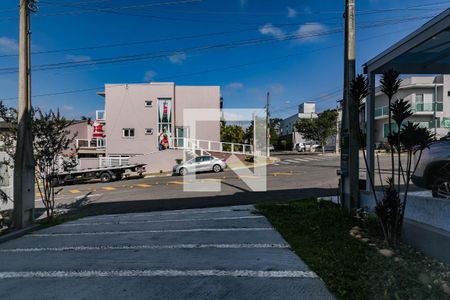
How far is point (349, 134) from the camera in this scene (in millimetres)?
7605

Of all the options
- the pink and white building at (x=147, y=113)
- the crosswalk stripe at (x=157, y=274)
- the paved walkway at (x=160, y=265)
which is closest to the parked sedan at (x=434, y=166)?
the paved walkway at (x=160, y=265)

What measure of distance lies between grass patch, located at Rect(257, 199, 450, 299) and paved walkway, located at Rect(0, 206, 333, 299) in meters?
0.23

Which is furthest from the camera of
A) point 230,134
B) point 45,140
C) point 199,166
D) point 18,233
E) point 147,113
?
point 230,134

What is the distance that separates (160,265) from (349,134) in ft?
16.4

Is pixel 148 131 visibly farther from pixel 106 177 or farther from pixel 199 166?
pixel 106 177

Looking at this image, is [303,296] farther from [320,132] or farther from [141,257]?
[320,132]

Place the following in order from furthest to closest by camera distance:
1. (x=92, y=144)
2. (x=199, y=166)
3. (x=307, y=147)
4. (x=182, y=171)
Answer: (x=307, y=147)
(x=92, y=144)
(x=199, y=166)
(x=182, y=171)

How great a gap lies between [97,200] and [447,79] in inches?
1504

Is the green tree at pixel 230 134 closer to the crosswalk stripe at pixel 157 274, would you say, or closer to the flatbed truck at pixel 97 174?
the flatbed truck at pixel 97 174

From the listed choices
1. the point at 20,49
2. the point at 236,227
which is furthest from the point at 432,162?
the point at 20,49

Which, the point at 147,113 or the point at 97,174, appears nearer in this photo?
the point at 97,174

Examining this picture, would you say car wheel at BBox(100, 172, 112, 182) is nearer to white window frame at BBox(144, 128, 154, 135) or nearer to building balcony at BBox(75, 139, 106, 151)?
white window frame at BBox(144, 128, 154, 135)

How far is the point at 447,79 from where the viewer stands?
37781 mm

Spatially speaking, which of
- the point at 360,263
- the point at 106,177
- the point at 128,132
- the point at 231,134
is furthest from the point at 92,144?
the point at 360,263
